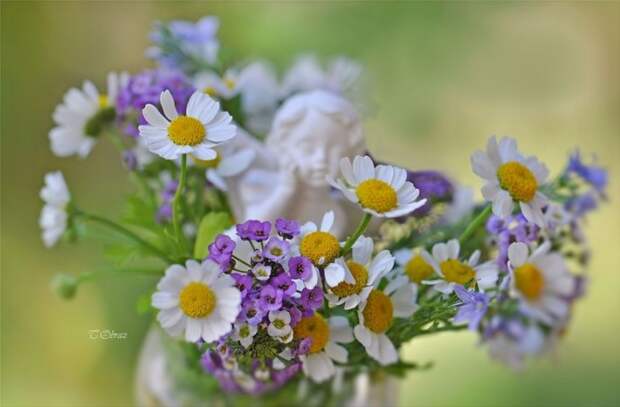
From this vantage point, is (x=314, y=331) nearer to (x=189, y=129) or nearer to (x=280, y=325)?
(x=280, y=325)

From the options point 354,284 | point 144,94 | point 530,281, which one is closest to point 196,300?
point 354,284

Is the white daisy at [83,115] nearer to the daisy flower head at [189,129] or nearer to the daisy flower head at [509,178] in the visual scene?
the daisy flower head at [189,129]

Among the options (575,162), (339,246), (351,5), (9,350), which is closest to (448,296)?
(339,246)

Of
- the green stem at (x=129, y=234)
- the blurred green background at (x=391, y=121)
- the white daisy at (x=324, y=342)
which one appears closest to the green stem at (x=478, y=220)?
the white daisy at (x=324, y=342)

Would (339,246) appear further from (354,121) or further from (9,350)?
(9,350)

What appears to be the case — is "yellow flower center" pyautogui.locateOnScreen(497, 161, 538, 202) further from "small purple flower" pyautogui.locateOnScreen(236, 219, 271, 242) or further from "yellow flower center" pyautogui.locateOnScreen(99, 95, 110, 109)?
"yellow flower center" pyautogui.locateOnScreen(99, 95, 110, 109)
